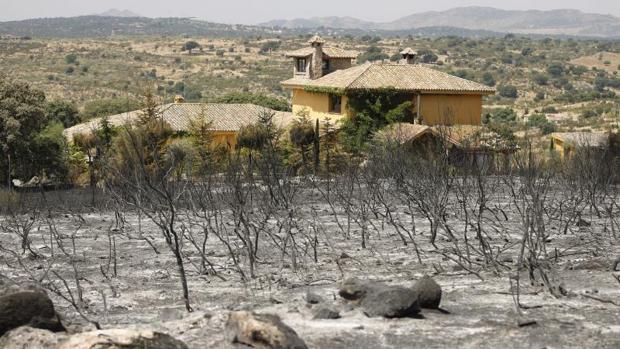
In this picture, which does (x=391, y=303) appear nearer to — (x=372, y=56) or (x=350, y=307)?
(x=350, y=307)

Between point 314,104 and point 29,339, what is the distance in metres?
41.3

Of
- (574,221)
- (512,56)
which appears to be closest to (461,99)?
(574,221)

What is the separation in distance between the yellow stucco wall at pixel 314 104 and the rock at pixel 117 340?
38074 mm

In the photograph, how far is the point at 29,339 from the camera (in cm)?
843

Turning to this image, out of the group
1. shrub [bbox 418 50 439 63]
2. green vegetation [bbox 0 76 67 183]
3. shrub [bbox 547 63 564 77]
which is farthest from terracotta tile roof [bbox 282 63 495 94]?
shrub [bbox 418 50 439 63]

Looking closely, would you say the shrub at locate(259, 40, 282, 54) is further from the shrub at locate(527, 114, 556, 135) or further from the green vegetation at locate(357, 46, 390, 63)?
the shrub at locate(527, 114, 556, 135)

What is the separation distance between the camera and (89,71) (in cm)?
9950

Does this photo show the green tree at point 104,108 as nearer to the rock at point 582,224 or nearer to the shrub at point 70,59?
the rock at point 582,224

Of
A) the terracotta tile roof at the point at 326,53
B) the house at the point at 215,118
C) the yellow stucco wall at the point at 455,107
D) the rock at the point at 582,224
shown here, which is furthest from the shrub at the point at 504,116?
the rock at the point at 582,224

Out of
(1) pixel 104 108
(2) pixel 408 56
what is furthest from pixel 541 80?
(1) pixel 104 108

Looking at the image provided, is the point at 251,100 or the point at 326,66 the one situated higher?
the point at 326,66

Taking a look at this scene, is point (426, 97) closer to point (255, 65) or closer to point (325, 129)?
point (325, 129)

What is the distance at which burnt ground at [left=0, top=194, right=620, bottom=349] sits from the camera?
9.34 meters

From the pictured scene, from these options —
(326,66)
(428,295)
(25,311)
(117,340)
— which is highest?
(117,340)
